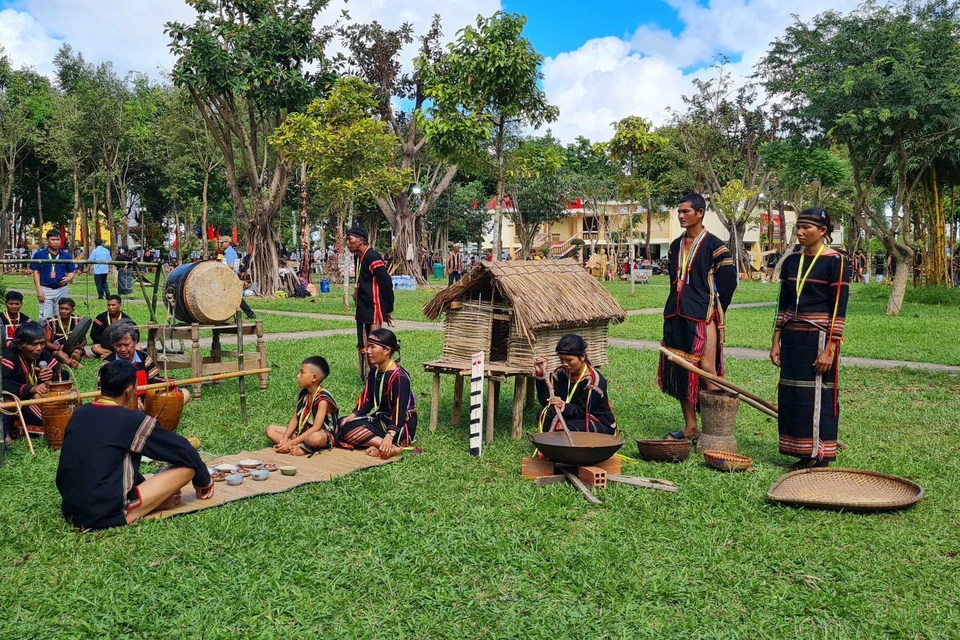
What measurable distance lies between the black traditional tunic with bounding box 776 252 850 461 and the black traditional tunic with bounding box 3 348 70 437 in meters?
6.55

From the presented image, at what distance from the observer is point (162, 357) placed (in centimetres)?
970

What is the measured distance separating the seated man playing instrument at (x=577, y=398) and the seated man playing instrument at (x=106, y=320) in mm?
6467

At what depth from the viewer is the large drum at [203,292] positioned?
9.24m

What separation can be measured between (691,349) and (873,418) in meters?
2.81

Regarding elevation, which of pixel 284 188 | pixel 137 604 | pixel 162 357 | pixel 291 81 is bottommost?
pixel 137 604

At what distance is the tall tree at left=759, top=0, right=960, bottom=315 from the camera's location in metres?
17.9

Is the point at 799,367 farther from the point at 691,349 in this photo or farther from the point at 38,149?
the point at 38,149

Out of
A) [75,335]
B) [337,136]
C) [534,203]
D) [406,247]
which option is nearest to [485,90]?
[337,136]

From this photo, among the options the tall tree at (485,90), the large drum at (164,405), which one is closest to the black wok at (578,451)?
the large drum at (164,405)

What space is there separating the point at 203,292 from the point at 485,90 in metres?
10.4

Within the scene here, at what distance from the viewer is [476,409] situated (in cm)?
705

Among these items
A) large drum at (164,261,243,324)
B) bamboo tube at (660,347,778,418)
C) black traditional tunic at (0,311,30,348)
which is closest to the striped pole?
bamboo tube at (660,347,778,418)

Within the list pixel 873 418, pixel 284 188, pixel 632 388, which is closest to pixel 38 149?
pixel 284 188

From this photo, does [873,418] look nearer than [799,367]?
No
